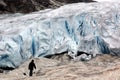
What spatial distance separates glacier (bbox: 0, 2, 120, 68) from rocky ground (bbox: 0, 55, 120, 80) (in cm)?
105

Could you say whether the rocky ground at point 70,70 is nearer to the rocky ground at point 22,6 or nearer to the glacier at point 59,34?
the glacier at point 59,34

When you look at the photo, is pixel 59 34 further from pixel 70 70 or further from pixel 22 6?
pixel 22 6

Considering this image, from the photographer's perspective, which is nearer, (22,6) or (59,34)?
(59,34)

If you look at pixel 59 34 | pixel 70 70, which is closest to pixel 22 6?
pixel 59 34

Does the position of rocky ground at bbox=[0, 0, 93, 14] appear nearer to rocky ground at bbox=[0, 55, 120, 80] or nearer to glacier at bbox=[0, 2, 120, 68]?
glacier at bbox=[0, 2, 120, 68]

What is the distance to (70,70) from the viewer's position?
19.9 meters

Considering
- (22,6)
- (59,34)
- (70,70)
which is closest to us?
(70,70)

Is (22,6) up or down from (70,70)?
up

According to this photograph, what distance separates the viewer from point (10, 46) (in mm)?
23406

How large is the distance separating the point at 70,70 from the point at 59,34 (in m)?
6.05

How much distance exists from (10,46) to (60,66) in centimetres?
424

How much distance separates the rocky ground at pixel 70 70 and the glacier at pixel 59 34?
1.05m

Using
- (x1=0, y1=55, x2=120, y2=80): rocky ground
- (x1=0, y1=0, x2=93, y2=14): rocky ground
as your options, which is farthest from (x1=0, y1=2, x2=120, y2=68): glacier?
(x1=0, y1=0, x2=93, y2=14): rocky ground

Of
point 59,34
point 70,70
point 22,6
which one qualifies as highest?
point 22,6
